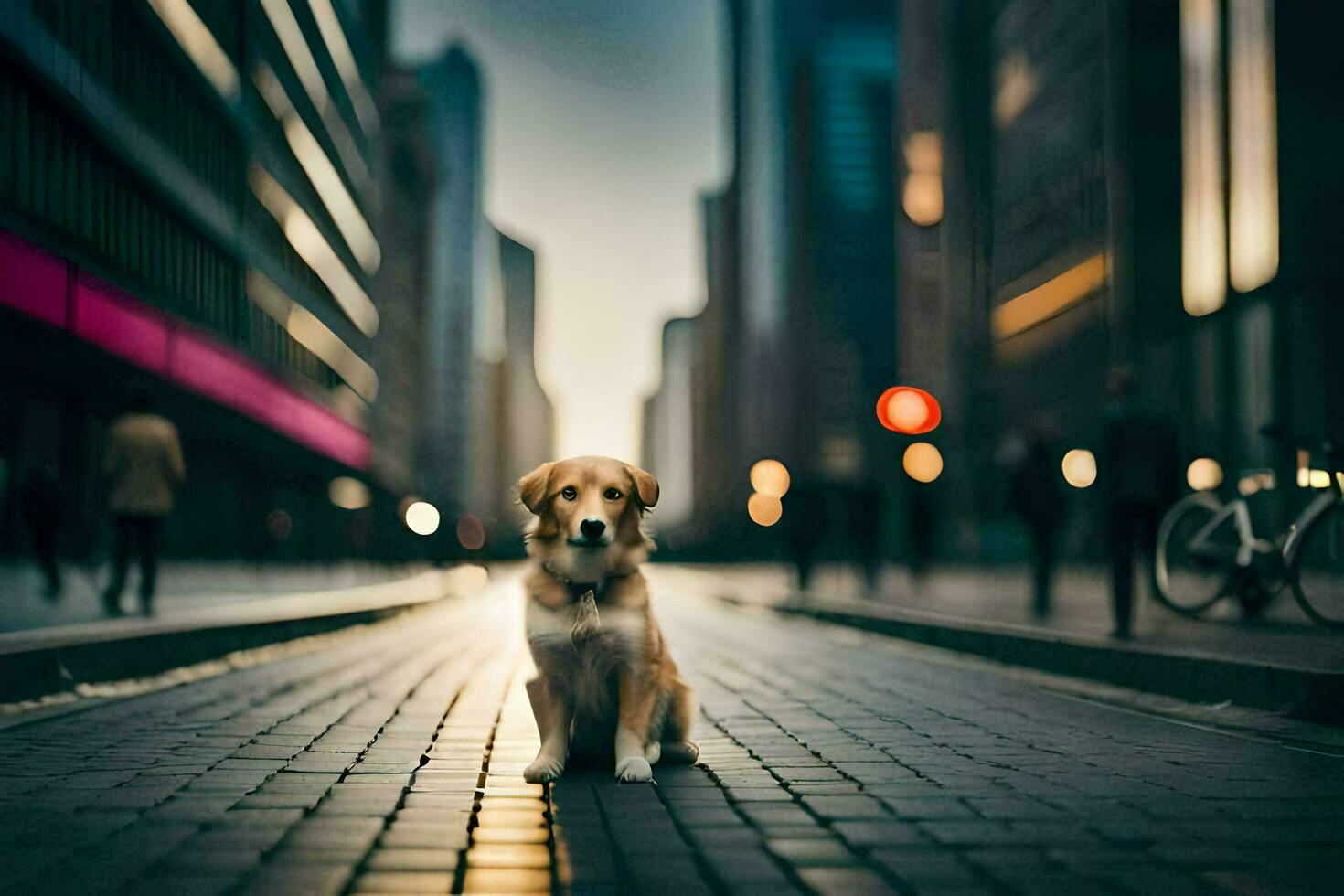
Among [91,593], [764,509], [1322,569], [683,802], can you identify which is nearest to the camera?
[683,802]

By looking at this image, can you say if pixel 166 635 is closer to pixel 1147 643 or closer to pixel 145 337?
pixel 1147 643

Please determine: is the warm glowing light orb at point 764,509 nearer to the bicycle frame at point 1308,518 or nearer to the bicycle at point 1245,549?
the bicycle at point 1245,549

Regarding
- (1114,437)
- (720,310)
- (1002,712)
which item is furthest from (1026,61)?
(720,310)

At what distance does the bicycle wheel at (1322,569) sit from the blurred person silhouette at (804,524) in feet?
41.4

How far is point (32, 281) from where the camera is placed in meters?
20.2

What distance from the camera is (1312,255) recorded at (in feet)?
72.8

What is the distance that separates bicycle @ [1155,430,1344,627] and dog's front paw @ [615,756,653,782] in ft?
18.6

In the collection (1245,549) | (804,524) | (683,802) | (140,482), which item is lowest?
(683,802)

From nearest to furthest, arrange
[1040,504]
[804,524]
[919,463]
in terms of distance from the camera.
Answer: [1040,504]
[804,524]
[919,463]

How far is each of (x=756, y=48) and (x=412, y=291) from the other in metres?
37.8

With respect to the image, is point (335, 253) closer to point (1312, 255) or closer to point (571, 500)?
point (1312, 255)

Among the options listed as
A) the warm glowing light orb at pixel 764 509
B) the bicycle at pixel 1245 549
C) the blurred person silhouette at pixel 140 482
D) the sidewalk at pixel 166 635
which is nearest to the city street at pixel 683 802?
the sidewalk at pixel 166 635

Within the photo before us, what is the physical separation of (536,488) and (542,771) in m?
0.97

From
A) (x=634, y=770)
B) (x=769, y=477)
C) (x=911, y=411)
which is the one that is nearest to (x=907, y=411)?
(x=911, y=411)
